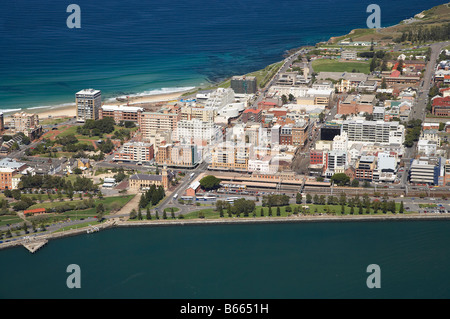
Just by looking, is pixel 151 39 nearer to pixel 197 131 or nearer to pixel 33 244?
pixel 197 131

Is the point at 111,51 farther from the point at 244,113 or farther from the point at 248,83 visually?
the point at 244,113

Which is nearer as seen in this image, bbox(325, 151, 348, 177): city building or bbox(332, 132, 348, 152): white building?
bbox(325, 151, 348, 177): city building

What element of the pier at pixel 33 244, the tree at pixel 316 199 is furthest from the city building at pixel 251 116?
the pier at pixel 33 244

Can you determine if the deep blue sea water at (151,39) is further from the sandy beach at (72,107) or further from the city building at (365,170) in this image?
the city building at (365,170)

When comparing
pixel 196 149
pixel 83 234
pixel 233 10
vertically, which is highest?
pixel 233 10

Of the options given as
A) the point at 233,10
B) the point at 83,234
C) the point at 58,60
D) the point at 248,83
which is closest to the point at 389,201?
the point at 83,234

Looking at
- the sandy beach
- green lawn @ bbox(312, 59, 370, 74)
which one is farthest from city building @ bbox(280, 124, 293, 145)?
green lawn @ bbox(312, 59, 370, 74)

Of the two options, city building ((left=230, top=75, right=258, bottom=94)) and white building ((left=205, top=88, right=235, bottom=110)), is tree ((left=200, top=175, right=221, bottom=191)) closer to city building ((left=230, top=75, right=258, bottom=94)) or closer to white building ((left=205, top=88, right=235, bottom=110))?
white building ((left=205, top=88, right=235, bottom=110))
